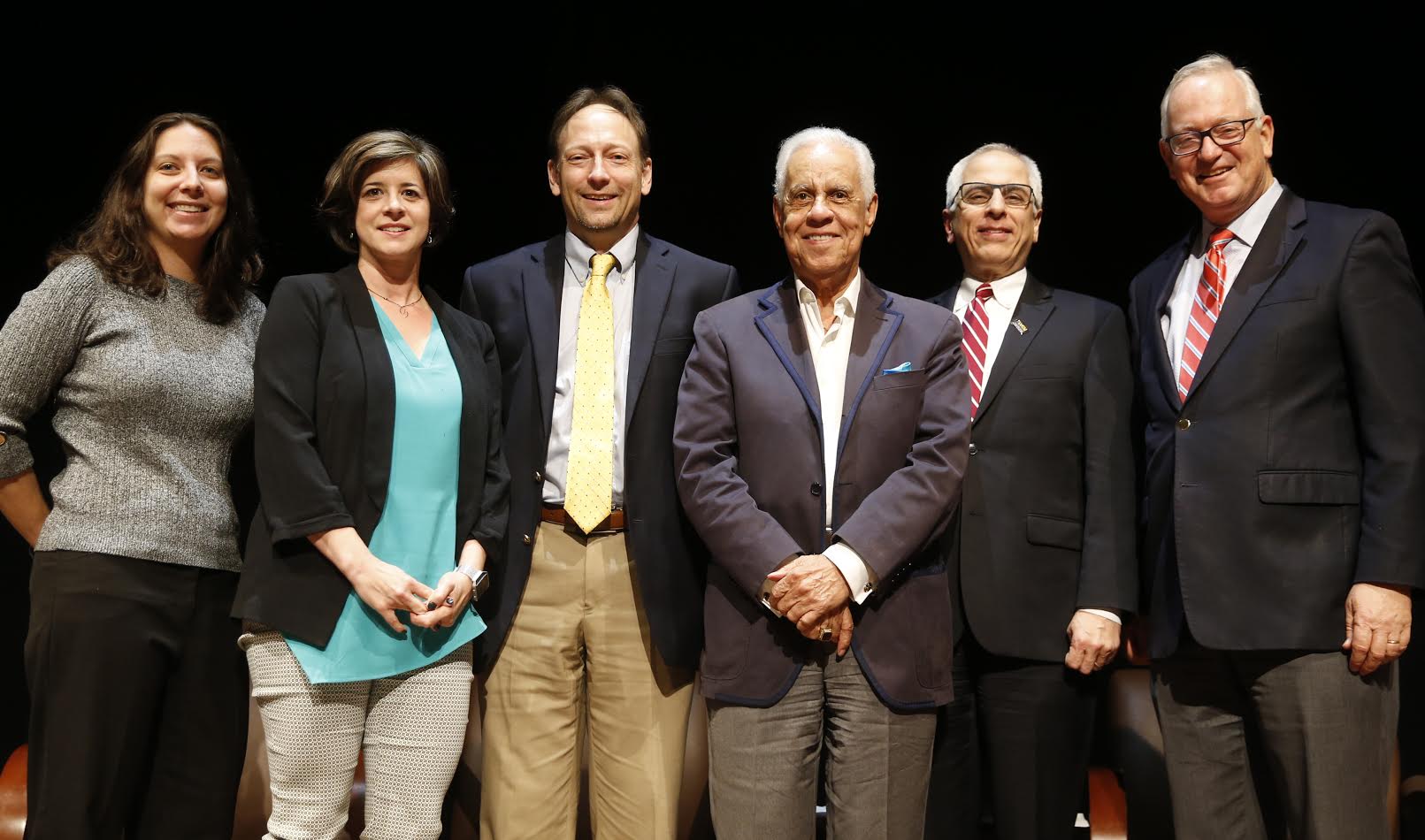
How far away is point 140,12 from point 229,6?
1.04 feet

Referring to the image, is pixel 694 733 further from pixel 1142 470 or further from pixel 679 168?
pixel 679 168

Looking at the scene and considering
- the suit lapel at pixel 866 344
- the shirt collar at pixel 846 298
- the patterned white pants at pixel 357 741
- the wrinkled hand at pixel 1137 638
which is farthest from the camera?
the wrinkled hand at pixel 1137 638

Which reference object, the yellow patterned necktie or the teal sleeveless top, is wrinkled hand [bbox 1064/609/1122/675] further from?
the teal sleeveless top

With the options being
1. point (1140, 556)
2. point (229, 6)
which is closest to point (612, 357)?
point (1140, 556)

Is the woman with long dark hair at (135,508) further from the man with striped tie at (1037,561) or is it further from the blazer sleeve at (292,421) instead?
the man with striped tie at (1037,561)

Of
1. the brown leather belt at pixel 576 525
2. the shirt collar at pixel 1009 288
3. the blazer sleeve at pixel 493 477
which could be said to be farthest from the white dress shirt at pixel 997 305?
the blazer sleeve at pixel 493 477

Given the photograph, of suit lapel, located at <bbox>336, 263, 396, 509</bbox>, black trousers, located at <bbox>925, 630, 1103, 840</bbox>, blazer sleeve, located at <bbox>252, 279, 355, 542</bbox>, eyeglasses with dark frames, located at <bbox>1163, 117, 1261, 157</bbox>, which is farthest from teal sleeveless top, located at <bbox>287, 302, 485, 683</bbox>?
eyeglasses with dark frames, located at <bbox>1163, 117, 1261, 157</bbox>

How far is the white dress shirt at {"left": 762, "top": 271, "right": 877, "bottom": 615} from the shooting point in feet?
7.24

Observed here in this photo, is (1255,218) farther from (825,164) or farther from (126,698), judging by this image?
(126,698)

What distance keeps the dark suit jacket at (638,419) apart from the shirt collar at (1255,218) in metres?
1.14

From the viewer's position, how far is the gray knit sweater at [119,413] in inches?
88.7

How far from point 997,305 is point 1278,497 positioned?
0.75m

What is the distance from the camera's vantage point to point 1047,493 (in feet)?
8.35

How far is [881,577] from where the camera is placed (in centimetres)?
221
